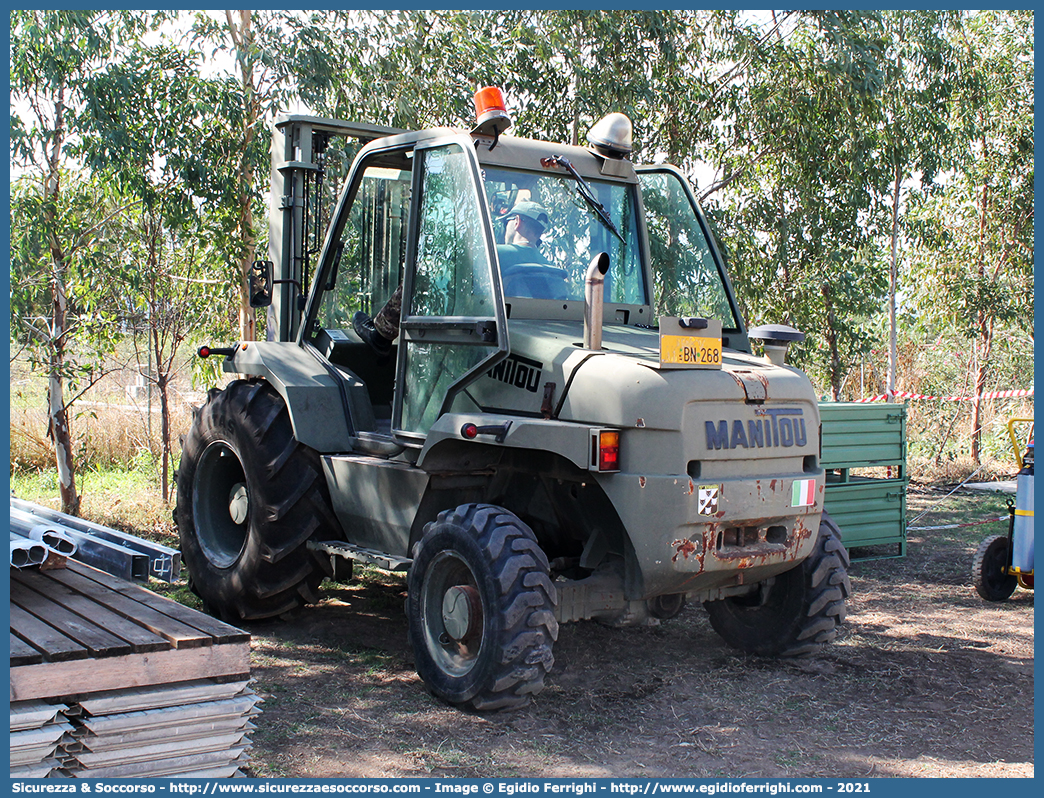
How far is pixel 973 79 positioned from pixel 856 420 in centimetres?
464

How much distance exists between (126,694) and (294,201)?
3.72 metres

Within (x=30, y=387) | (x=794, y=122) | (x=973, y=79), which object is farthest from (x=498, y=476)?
(x=30, y=387)

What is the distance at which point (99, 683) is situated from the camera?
137 inches

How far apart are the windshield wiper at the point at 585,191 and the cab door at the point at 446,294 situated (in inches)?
22.8

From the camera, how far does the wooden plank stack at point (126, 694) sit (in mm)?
3379

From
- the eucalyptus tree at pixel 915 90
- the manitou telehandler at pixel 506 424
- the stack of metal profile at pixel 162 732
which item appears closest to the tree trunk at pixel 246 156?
the manitou telehandler at pixel 506 424

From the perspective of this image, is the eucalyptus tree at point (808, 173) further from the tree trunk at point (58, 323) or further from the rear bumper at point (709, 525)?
the tree trunk at point (58, 323)

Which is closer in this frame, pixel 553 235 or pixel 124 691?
pixel 124 691

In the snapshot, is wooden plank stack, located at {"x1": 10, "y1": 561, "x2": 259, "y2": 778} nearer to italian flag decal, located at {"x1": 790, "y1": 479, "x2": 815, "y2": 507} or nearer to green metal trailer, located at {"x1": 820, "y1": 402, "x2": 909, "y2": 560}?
italian flag decal, located at {"x1": 790, "y1": 479, "x2": 815, "y2": 507}

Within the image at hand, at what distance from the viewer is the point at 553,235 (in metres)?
5.36

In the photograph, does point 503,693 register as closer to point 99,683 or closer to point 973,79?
point 99,683

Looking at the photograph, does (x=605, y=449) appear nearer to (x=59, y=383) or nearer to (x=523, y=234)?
(x=523, y=234)

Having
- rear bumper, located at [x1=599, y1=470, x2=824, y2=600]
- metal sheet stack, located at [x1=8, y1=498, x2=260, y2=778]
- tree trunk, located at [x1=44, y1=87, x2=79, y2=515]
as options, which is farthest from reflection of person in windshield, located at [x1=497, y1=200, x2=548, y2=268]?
tree trunk, located at [x1=44, y1=87, x2=79, y2=515]

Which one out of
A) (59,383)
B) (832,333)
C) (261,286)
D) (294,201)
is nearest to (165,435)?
(59,383)
